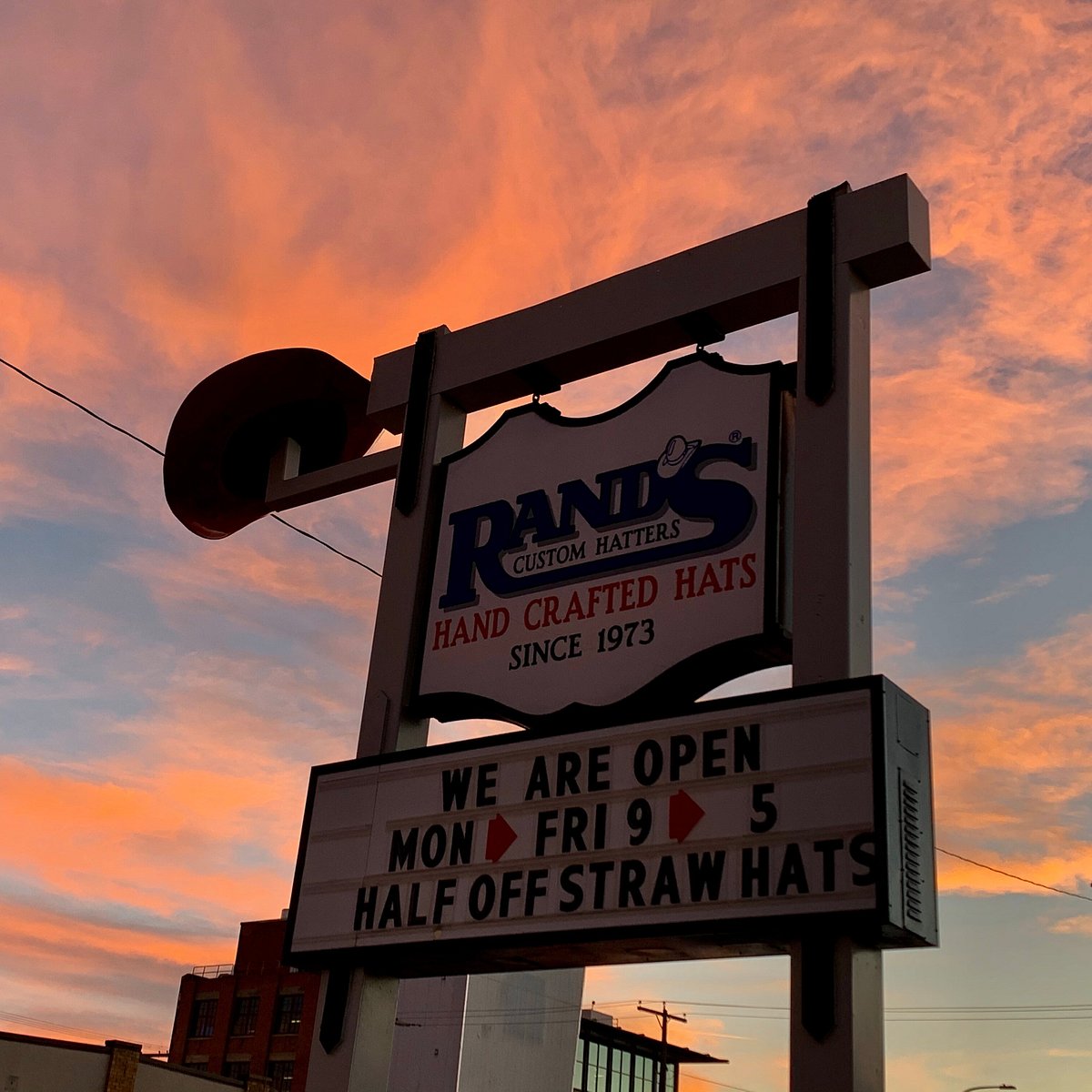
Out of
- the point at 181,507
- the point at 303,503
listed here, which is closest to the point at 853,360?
the point at 303,503

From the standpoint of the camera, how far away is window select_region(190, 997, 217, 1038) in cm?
7325

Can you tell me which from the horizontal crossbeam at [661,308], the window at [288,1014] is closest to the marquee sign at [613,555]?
the horizontal crossbeam at [661,308]

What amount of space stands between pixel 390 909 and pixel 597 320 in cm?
391

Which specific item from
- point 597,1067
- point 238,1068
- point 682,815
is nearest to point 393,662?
point 682,815

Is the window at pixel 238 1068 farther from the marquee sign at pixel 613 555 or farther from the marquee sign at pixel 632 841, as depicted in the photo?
the marquee sign at pixel 613 555

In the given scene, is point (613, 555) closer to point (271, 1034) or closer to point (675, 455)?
point (675, 455)

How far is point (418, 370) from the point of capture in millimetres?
9773

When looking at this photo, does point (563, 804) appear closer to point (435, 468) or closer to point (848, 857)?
point (848, 857)

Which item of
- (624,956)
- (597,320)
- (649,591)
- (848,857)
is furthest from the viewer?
(597,320)

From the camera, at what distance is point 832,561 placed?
278 inches

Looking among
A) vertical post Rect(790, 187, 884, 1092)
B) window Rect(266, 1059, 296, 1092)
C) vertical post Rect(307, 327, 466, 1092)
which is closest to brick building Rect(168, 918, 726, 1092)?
window Rect(266, 1059, 296, 1092)

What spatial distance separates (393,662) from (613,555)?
68.9 inches

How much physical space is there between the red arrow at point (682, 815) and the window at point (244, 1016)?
227 feet

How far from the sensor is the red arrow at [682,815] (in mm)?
6754
